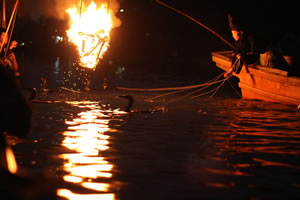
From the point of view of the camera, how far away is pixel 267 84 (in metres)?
18.6

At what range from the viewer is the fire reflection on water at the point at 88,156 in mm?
6914

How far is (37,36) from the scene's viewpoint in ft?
486

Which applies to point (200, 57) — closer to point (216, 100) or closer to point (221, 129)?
point (216, 100)

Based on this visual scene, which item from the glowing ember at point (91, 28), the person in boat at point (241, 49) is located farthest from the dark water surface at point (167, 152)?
the glowing ember at point (91, 28)

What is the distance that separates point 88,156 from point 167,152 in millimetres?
1415

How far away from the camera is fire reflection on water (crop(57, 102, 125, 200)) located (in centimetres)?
691

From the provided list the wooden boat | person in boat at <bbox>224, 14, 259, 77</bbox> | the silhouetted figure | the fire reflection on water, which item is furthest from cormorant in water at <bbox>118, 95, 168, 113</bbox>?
the silhouetted figure

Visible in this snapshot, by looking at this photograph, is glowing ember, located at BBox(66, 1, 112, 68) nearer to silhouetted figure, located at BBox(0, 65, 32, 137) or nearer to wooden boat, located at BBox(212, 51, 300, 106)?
wooden boat, located at BBox(212, 51, 300, 106)

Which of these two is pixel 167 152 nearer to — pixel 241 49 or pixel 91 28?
pixel 241 49

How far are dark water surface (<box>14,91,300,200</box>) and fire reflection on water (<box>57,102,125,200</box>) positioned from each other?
0.04ft

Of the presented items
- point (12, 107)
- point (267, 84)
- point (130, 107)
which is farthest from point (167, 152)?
point (267, 84)

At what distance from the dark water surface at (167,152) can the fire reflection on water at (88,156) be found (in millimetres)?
13

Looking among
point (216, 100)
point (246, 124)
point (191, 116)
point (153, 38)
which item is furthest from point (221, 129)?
point (153, 38)

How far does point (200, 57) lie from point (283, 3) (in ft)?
135
